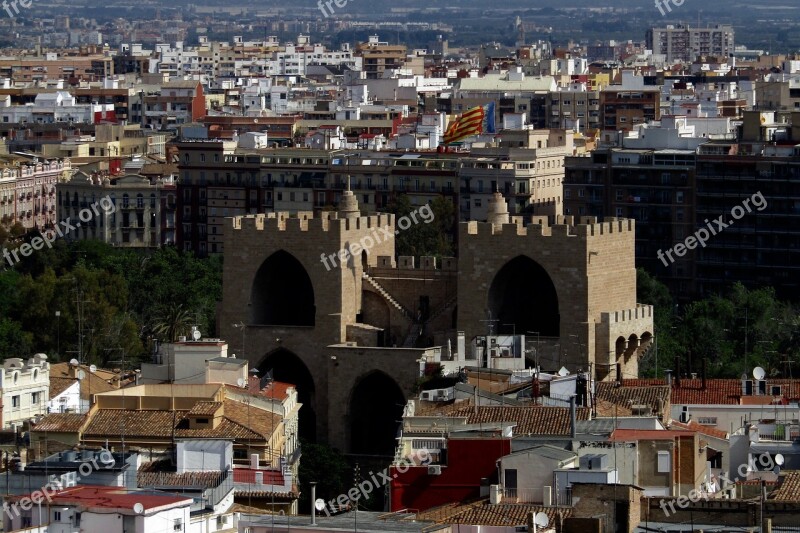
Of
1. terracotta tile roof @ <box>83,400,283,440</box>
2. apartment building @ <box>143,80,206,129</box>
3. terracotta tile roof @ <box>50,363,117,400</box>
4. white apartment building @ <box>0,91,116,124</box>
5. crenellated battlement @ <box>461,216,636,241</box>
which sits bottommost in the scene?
apartment building @ <box>143,80,206,129</box>

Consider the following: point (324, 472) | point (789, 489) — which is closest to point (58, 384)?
point (324, 472)

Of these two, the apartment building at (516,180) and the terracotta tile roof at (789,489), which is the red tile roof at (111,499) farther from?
the apartment building at (516,180)

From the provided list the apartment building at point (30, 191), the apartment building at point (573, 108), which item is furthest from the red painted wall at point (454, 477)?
the apartment building at point (573, 108)

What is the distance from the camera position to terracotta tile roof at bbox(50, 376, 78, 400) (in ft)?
175

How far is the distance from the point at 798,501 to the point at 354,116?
355 ft

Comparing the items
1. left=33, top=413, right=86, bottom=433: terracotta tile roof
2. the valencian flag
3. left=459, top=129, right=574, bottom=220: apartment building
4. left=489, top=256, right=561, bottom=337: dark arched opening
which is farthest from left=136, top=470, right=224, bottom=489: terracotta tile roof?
the valencian flag

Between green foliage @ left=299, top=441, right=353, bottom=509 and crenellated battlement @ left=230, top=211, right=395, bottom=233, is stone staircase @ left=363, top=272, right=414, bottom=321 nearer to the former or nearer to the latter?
crenellated battlement @ left=230, top=211, right=395, bottom=233

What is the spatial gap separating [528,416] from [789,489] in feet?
23.6

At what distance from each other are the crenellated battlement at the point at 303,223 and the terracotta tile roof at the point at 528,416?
655 inches

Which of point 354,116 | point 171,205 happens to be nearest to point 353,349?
point 171,205

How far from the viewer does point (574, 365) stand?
198 ft

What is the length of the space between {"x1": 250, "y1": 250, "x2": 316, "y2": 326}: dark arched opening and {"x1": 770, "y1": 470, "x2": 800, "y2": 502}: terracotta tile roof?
2512 centimetres

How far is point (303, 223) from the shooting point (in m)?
64.6

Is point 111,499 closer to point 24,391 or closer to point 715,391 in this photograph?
point 24,391
